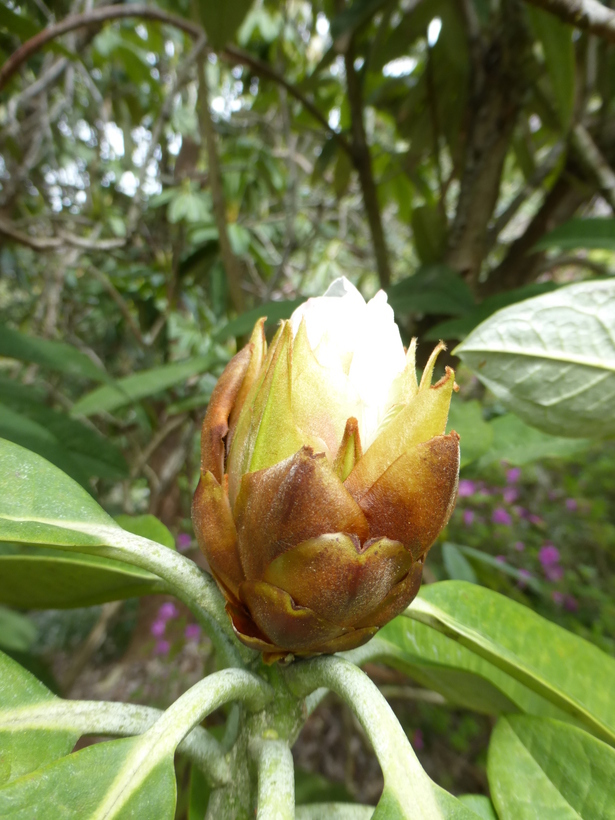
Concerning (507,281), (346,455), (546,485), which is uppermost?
(507,281)

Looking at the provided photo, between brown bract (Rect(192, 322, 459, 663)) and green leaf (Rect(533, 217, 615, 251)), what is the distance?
623 millimetres

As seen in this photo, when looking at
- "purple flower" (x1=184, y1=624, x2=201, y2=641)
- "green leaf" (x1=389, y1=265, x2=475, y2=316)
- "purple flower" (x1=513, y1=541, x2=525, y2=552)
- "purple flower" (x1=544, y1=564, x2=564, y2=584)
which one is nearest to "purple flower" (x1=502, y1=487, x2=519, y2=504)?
"purple flower" (x1=513, y1=541, x2=525, y2=552)

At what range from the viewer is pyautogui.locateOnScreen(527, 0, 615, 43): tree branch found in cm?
60

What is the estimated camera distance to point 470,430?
712 mm

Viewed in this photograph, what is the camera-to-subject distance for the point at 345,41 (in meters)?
1.24

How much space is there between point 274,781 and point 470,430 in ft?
1.65

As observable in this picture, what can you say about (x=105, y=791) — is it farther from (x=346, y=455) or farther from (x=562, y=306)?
(x=562, y=306)

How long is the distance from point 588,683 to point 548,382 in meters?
0.28

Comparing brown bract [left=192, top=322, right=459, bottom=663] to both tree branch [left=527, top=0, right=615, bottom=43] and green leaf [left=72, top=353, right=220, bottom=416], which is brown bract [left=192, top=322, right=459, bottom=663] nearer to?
tree branch [left=527, top=0, right=615, bottom=43]

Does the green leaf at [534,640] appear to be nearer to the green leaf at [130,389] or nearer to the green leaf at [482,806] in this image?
the green leaf at [482,806]

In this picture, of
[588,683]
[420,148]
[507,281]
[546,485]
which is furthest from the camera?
[546,485]

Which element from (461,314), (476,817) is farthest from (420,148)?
(476,817)

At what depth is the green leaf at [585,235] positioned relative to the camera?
801mm

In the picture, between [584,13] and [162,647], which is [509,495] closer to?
[162,647]
